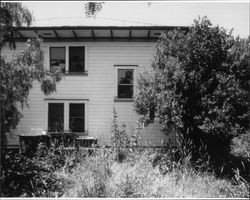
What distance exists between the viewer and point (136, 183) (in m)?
5.93

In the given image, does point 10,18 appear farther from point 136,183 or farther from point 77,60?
point 77,60

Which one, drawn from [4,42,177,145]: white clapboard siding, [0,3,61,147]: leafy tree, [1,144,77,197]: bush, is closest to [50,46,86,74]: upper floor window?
[4,42,177,145]: white clapboard siding

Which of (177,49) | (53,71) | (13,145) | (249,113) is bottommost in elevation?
(13,145)

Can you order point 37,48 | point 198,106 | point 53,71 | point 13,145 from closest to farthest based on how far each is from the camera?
point 37,48
point 53,71
point 198,106
point 13,145

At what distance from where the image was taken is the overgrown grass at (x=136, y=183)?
580 cm

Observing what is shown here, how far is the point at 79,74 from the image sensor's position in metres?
16.7

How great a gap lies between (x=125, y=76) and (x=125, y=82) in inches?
12.6

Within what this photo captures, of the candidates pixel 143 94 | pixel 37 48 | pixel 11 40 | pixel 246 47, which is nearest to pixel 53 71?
pixel 37 48

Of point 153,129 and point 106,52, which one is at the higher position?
point 106,52

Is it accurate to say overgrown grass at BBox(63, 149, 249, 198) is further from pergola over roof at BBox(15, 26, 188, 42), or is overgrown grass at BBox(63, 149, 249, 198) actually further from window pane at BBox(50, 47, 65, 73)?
window pane at BBox(50, 47, 65, 73)

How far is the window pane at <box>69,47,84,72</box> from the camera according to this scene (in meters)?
16.9

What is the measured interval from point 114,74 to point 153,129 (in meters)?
3.56

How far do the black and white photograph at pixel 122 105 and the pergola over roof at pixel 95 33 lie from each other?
0.17 ft

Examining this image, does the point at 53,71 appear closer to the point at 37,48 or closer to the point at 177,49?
the point at 37,48
